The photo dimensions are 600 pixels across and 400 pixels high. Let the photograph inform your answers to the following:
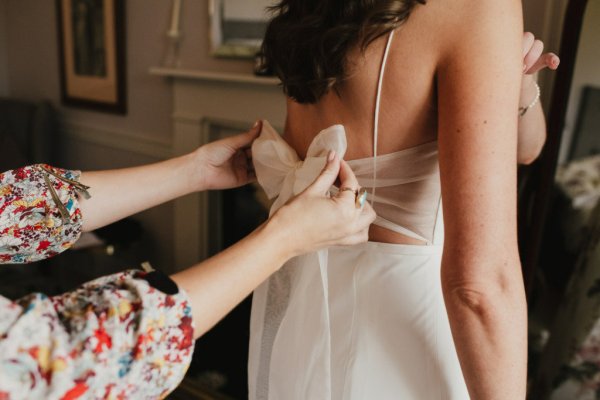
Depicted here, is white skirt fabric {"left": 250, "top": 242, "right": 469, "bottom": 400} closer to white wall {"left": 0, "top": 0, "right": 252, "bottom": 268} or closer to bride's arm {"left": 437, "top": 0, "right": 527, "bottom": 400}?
bride's arm {"left": 437, "top": 0, "right": 527, "bottom": 400}

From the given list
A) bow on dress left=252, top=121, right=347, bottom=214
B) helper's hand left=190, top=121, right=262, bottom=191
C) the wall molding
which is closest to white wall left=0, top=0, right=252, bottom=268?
the wall molding

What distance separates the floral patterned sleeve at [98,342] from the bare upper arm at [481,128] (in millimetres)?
354

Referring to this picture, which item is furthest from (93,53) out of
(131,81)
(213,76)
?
(213,76)

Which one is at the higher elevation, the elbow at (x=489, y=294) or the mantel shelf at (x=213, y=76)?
the mantel shelf at (x=213, y=76)

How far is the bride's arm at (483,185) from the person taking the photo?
2.06 ft

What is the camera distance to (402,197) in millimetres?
808

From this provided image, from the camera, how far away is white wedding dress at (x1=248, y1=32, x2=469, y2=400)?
0.79 m

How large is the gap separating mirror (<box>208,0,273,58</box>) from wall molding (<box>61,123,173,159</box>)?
2.07 feet

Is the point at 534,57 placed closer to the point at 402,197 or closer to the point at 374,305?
the point at 402,197

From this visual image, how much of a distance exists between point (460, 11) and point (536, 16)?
0.98 m

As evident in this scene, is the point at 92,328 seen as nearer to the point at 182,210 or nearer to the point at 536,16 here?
the point at 536,16

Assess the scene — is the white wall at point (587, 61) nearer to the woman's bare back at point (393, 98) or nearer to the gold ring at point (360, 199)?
the woman's bare back at point (393, 98)

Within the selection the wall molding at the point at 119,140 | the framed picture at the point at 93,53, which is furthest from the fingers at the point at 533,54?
the framed picture at the point at 93,53

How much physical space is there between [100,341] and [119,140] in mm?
2503
